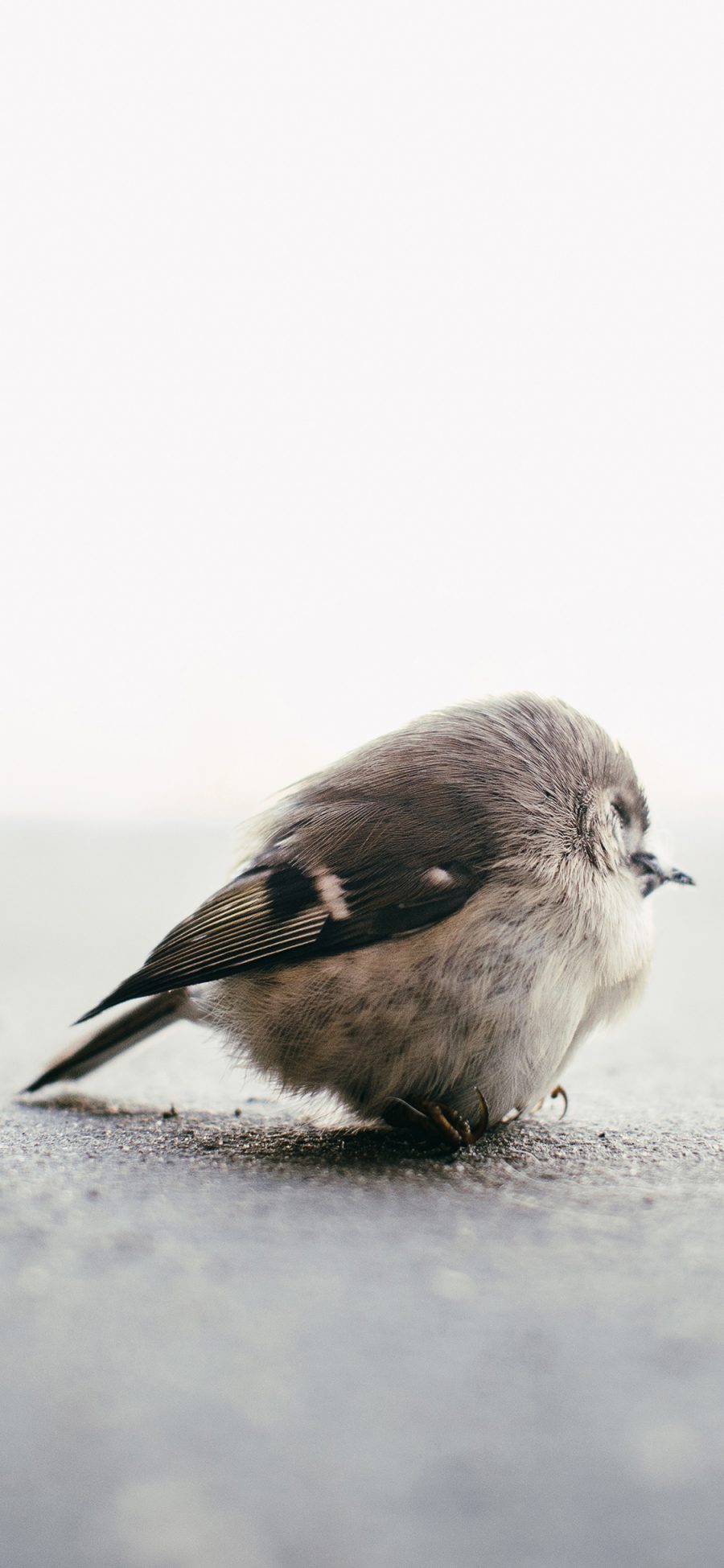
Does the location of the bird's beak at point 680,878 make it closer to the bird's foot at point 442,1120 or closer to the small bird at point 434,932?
the small bird at point 434,932

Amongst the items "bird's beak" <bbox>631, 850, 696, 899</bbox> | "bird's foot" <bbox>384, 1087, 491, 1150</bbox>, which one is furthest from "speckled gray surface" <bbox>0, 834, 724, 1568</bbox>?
"bird's beak" <bbox>631, 850, 696, 899</bbox>

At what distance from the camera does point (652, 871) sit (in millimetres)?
1506

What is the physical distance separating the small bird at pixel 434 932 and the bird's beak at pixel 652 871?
0.6 inches

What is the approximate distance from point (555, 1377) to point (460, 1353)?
6cm

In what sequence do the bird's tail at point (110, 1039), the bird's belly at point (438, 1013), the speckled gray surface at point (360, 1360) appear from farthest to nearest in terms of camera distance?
1. the bird's tail at point (110, 1039)
2. the bird's belly at point (438, 1013)
3. the speckled gray surface at point (360, 1360)

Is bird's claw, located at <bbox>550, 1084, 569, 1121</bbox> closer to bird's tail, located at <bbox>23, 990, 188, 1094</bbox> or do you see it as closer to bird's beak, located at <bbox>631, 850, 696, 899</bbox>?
bird's beak, located at <bbox>631, 850, 696, 899</bbox>

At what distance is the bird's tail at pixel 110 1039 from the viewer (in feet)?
5.30

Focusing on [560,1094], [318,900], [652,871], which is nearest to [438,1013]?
[318,900]

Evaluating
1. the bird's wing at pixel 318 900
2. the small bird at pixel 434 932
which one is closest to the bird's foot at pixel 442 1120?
the small bird at pixel 434 932

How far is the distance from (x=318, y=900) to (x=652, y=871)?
46 cm

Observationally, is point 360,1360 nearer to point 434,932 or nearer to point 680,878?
point 434,932

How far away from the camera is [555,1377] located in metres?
0.70

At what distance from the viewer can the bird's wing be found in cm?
126

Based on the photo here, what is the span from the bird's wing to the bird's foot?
0.65 feet
